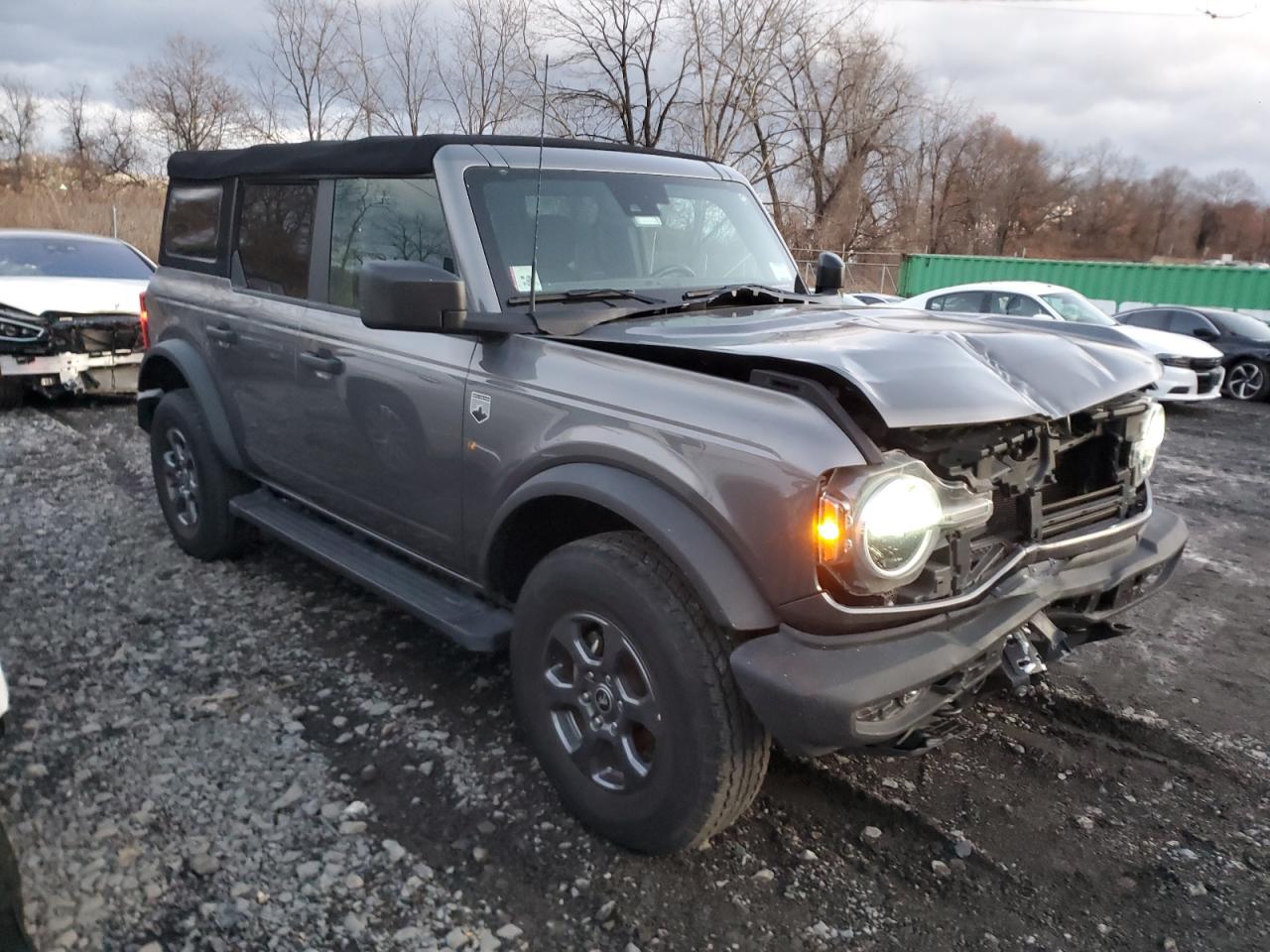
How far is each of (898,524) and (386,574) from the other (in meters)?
2.11

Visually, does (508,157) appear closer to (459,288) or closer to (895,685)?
(459,288)

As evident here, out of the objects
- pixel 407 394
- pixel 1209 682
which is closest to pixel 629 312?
pixel 407 394

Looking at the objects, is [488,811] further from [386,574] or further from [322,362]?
[322,362]

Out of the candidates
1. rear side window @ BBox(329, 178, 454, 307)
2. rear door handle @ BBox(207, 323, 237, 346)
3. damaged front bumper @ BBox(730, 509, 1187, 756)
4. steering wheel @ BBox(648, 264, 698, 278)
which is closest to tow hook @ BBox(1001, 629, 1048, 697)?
damaged front bumper @ BBox(730, 509, 1187, 756)

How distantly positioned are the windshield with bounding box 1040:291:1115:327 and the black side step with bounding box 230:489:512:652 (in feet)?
34.4

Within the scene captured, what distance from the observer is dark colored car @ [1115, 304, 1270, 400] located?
13.7 meters

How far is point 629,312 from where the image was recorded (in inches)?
128

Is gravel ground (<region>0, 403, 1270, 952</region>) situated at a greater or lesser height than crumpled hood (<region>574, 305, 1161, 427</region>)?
lesser

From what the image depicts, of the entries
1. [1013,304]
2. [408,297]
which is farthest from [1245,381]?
[408,297]

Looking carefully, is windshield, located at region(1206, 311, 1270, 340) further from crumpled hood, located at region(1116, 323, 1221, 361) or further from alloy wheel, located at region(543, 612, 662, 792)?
alloy wheel, located at region(543, 612, 662, 792)

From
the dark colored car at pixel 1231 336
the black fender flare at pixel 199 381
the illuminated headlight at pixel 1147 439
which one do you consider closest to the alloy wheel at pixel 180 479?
the black fender flare at pixel 199 381

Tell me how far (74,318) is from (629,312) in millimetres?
7754

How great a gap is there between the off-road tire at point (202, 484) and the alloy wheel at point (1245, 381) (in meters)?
14.1

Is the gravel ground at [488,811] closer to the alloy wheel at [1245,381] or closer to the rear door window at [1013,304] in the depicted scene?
the rear door window at [1013,304]
